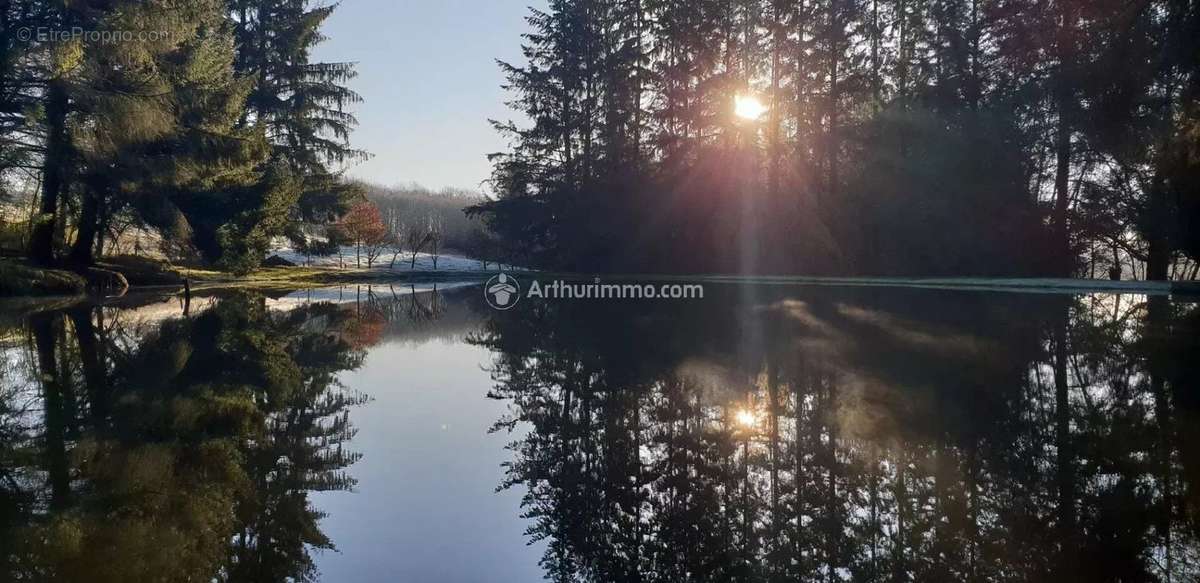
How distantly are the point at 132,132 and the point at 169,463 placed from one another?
58.9 ft

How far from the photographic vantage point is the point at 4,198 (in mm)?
18750

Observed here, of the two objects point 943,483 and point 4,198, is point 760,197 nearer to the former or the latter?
point 4,198

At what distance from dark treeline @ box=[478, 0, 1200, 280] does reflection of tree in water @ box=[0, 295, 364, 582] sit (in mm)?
20694

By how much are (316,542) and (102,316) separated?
13068mm

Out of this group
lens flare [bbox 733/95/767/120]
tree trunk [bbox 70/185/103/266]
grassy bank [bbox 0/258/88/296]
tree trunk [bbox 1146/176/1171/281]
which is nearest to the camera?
grassy bank [bbox 0/258/88/296]

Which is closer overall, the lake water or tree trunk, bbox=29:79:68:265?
the lake water

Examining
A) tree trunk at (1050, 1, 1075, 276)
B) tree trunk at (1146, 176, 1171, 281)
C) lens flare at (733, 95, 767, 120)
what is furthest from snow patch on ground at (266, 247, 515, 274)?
tree trunk at (1146, 176, 1171, 281)

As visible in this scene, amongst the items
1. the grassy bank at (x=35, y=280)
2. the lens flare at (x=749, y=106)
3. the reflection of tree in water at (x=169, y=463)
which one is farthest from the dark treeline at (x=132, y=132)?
the lens flare at (x=749, y=106)

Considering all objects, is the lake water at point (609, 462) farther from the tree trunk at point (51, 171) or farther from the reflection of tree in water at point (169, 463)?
the tree trunk at point (51, 171)

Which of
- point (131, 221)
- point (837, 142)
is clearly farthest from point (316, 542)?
point (837, 142)

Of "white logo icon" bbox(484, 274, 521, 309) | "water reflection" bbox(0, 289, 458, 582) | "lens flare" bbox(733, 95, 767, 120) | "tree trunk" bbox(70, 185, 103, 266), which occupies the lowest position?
"white logo icon" bbox(484, 274, 521, 309)

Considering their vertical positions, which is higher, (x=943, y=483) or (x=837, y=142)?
(x=837, y=142)

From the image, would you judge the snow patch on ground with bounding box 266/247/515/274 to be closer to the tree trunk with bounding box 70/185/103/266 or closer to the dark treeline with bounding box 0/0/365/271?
the dark treeline with bounding box 0/0/365/271

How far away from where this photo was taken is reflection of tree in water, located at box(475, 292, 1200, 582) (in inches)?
121
